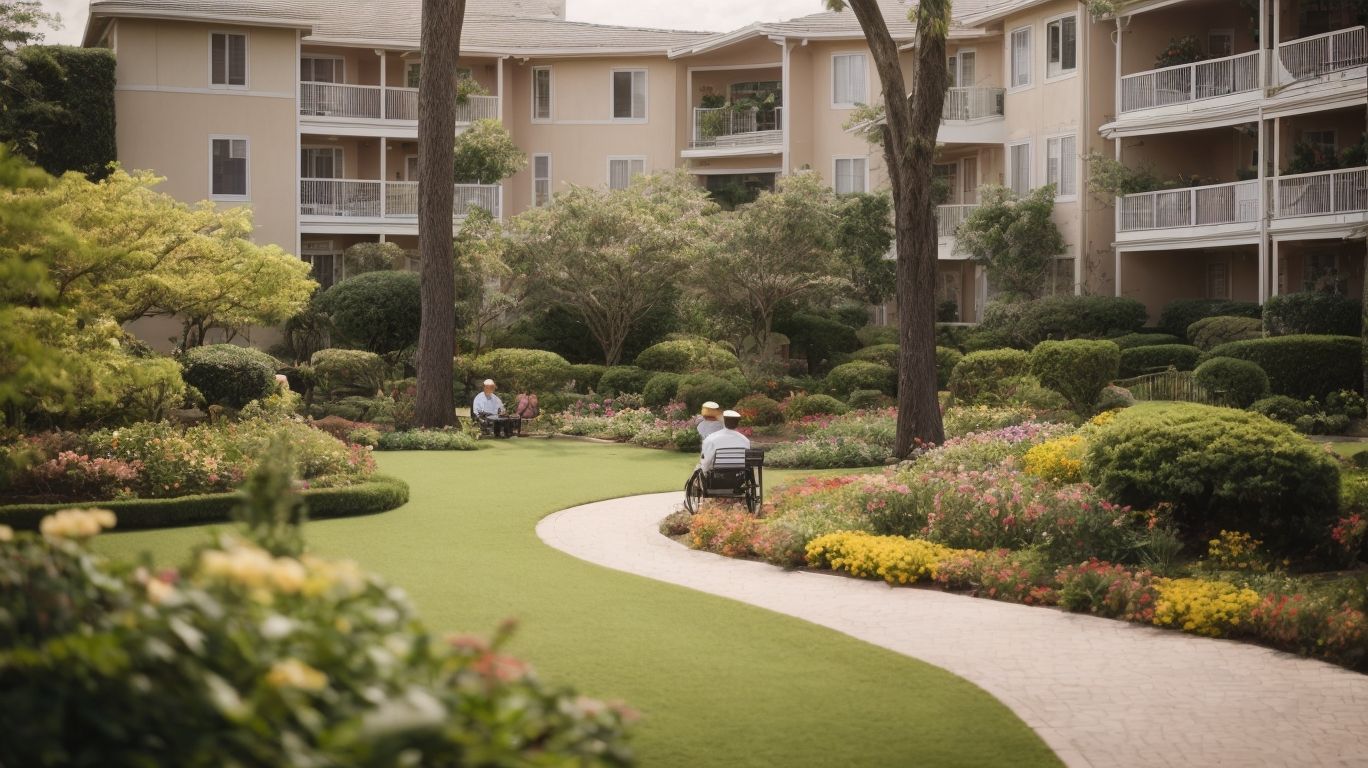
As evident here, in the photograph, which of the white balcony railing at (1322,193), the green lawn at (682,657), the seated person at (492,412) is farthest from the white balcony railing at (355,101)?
the green lawn at (682,657)

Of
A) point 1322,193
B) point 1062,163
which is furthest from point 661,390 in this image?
point 1062,163

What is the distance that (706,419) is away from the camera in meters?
19.2

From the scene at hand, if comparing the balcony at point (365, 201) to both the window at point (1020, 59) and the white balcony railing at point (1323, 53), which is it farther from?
the white balcony railing at point (1323, 53)

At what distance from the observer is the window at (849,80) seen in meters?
47.8

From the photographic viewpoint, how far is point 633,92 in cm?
4981

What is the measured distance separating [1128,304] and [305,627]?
36149 mm

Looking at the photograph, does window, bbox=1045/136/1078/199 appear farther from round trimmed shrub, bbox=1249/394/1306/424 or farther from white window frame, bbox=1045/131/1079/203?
round trimmed shrub, bbox=1249/394/1306/424

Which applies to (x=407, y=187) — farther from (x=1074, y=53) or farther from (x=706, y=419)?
(x=706, y=419)

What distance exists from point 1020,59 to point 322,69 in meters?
21.7

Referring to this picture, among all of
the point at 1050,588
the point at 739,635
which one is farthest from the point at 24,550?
the point at 1050,588

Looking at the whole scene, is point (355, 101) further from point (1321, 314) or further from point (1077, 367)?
point (1321, 314)

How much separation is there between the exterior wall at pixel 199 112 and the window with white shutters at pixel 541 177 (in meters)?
8.77

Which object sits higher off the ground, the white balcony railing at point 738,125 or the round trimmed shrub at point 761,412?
the white balcony railing at point 738,125

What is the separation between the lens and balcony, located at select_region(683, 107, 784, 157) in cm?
4822
